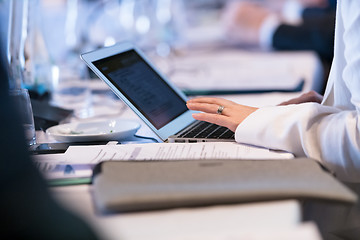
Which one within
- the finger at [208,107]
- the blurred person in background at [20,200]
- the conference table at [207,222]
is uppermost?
the blurred person in background at [20,200]

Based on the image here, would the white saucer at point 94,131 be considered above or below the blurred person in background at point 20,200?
below

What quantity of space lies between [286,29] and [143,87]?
1.72 m

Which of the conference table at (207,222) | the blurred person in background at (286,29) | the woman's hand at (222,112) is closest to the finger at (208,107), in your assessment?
→ the woman's hand at (222,112)

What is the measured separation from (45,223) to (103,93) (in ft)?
3.97

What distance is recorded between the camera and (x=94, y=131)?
1050 millimetres

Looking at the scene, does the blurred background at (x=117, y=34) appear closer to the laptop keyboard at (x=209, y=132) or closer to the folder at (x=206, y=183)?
the laptop keyboard at (x=209, y=132)

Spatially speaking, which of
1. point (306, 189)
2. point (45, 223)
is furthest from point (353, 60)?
point (45, 223)

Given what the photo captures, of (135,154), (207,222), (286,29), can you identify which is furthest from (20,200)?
(286,29)

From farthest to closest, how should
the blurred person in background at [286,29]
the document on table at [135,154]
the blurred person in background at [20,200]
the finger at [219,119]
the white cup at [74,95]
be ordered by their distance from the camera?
1. the blurred person in background at [286,29]
2. the white cup at [74,95]
3. the finger at [219,119]
4. the document on table at [135,154]
5. the blurred person in background at [20,200]

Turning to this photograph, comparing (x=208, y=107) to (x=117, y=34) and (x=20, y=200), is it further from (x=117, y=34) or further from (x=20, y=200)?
(x=117, y=34)

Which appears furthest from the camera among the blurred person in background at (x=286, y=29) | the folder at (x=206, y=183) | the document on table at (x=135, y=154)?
the blurred person in background at (x=286, y=29)

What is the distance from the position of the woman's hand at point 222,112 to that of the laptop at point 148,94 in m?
0.03

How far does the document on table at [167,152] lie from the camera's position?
80 cm

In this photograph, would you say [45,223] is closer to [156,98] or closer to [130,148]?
[130,148]
